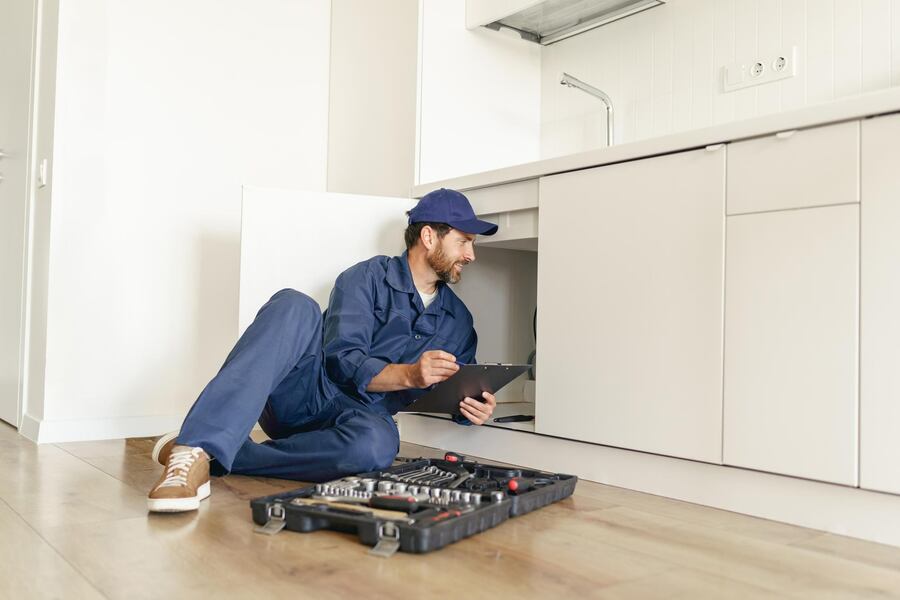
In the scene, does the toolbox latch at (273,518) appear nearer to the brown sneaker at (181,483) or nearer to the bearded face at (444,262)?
the brown sneaker at (181,483)

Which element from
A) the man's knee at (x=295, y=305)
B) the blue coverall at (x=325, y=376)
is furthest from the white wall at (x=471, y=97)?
the man's knee at (x=295, y=305)

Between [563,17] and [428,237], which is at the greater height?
[563,17]

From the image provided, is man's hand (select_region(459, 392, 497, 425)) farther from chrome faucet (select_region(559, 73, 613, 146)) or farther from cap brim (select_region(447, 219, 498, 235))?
chrome faucet (select_region(559, 73, 613, 146))

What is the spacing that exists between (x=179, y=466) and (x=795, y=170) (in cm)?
142

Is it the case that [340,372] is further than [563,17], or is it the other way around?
[563,17]

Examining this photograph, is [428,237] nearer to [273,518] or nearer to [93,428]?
[273,518]

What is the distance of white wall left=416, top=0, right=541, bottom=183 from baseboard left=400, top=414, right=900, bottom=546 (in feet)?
3.31

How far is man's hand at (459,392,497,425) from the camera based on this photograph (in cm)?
232

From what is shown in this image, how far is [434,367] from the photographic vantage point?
82.9 inches

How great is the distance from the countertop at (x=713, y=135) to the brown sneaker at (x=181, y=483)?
1.20 metres

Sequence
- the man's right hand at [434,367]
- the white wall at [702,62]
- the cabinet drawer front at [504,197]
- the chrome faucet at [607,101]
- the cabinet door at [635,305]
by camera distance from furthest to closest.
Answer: the chrome faucet at [607,101]
the cabinet drawer front at [504,197]
the white wall at [702,62]
the man's right hand at [434,367]
the cabinet door at [635,305]

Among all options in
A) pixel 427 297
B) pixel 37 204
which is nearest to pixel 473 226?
pixel 427 297

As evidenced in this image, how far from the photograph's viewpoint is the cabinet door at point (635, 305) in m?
1.91

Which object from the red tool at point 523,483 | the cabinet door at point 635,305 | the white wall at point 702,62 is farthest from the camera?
the white wall at point 702,62
